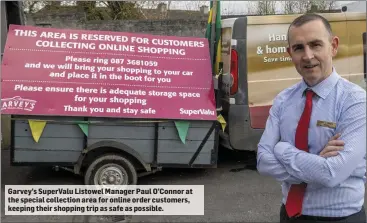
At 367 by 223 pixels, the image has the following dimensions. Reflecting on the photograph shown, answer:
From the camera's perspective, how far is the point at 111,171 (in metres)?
4.54

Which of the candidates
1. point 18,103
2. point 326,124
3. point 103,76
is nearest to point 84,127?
point 103,76

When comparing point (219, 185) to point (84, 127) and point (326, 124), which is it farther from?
point (326, 124)

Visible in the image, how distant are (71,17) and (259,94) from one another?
8.61 m

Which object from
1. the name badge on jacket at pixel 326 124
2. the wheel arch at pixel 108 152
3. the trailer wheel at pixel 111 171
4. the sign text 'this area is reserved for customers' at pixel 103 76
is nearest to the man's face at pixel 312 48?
the name badge on jacket at pixel 326 124

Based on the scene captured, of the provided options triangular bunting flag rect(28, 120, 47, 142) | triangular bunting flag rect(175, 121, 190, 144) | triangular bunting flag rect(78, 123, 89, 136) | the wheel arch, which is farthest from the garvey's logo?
triangular bunting flag rect(175, 121, 190, 144)

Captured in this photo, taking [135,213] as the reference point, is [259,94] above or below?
above

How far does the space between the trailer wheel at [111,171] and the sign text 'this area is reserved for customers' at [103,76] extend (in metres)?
0.56

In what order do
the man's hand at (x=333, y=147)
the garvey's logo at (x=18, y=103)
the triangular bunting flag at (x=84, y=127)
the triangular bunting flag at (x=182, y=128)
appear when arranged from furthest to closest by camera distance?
1. the triangular bunting flag at (x=182, y=128)
2. the triangular bunting flag at (x=84, y=127)
3. the garvey's logo at (x=18, y=103)
4. the man's hand at (x=333, y=147)

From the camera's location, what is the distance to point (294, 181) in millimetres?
1686

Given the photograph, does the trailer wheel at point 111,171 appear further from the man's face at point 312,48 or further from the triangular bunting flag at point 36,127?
the man's face at point 312,48

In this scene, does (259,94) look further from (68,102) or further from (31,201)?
(31,201)

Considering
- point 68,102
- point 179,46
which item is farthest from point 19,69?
point 179,46

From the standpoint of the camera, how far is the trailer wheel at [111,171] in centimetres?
448

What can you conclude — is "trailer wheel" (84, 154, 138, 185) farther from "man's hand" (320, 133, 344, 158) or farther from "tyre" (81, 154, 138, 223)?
"man's hand" (320, 133, 344, 158)
